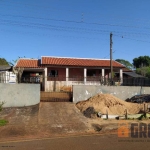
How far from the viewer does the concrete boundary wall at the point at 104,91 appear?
15.8m

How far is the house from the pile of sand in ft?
23.3

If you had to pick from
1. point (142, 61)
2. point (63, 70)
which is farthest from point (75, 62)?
point (142, 61)

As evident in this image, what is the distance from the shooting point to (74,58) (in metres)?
29.0

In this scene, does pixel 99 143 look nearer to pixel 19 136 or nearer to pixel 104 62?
pixel 19 136

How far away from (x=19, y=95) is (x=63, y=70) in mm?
13560

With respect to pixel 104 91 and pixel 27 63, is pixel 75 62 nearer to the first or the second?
pixel 27 63

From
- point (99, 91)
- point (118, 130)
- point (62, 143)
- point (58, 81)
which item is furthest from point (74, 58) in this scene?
point (62, 143)

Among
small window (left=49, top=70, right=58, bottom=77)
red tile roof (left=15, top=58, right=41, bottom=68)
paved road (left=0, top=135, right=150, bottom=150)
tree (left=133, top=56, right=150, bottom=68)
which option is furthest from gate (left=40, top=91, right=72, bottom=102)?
tree (left=133, top=56, right=150, bottom=68)

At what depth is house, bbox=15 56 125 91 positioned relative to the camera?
23.1 meters

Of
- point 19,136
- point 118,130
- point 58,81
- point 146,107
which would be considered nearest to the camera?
point 19,136

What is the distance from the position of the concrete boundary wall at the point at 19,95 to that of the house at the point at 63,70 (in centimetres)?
759

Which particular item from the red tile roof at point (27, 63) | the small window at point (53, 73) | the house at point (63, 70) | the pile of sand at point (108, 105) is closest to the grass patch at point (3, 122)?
the pile of sand at point (108, 105)

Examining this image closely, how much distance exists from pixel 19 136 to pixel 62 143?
7.93 ft

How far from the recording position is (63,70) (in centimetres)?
2720
